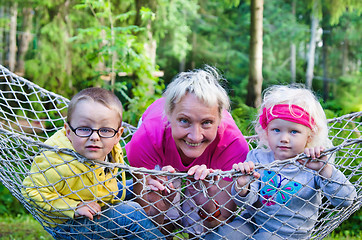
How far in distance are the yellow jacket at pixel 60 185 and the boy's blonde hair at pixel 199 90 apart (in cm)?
38

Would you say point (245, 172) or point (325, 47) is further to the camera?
point (325, 47)

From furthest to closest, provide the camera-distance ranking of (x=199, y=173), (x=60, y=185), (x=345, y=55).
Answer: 1. (x=345, y=55)
2. (x=60, y=185)
3. (x=199, y=173)

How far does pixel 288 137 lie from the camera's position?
1.73 metres

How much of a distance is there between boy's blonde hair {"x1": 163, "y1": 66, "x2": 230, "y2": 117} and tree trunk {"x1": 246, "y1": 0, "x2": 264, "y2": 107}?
7.23 feet

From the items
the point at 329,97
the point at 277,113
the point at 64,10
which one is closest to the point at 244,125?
the point at 277,113

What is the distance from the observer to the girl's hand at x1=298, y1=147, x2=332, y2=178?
57.8 inches

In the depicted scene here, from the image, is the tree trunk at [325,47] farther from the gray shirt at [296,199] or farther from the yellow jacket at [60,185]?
the yellow jacket at [60,185]

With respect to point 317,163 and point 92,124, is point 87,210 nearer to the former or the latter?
point 92,124

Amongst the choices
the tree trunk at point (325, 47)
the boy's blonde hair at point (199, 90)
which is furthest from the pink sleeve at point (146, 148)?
the tree trunk at point (325, 47)

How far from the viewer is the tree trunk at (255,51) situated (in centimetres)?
390

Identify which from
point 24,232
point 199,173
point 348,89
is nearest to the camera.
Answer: point 199,173

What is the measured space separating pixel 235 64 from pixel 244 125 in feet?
34.0

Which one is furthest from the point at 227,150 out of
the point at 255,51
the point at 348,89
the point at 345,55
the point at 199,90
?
the point at 345,55

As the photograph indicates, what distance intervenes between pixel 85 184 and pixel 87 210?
106 mm
